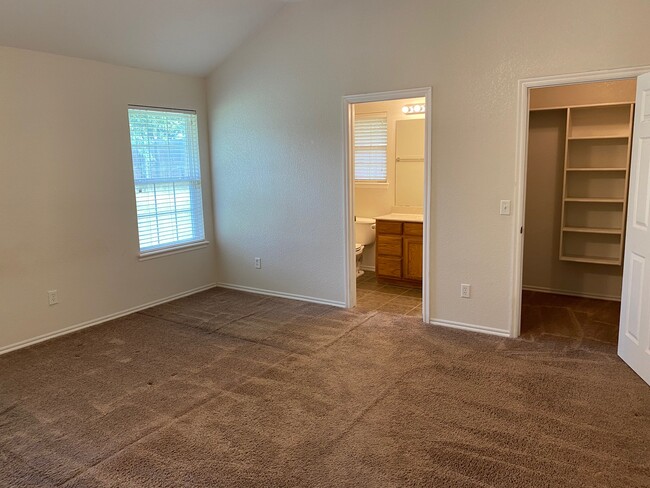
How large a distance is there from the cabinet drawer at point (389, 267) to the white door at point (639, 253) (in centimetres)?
247

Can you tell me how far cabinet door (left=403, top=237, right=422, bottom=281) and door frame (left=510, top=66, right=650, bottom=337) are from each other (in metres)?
1.54

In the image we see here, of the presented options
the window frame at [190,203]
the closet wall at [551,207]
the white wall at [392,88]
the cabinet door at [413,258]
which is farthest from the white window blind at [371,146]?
the window frame at [190,203]

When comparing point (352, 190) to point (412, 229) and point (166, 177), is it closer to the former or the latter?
point (412, 229)

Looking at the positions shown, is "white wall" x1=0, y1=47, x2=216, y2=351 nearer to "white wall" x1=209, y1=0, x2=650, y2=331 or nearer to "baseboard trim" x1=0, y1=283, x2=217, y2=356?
"baseboard trim" x1=0, y1=283, x2=217, y2=356

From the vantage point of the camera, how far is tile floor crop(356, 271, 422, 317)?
4754 mm

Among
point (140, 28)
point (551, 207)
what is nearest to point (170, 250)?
point (140, 28)

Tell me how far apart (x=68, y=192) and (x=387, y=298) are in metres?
3.22

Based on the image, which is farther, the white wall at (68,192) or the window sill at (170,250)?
the window sill at (170,250)

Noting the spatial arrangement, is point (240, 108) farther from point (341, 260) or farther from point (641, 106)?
point (641, 106)

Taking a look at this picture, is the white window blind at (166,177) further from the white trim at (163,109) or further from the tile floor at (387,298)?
the tile floor at (387,298)

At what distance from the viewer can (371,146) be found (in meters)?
6.02

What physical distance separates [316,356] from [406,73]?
247cm

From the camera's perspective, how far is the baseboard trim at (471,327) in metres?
3.99

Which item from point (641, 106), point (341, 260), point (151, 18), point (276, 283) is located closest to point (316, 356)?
point (341, 260)
